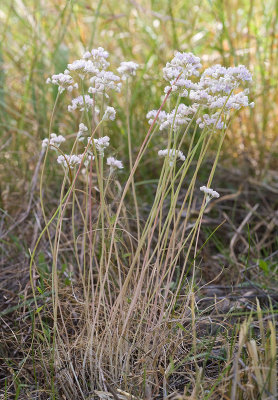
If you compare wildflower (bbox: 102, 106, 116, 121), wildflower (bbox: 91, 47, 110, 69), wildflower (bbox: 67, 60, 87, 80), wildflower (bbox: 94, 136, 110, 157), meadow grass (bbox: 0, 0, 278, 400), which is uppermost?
wildflower (bbox: 91, 47, 110, 69)

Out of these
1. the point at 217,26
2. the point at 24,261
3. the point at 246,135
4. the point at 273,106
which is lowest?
the point at 24,261

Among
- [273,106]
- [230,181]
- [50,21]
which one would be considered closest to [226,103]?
[230,181]

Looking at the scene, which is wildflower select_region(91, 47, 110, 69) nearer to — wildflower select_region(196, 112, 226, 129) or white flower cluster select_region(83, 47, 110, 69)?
white flower cluster select_region(83, 47, 110, 69)

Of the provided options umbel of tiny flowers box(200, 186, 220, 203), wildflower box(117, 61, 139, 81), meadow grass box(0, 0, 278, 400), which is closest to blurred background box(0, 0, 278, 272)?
meadow grass box(0, 0, 278, 400)

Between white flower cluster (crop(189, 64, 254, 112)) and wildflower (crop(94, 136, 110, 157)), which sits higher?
white flower cluster (crop(189, 64, 254, 112))

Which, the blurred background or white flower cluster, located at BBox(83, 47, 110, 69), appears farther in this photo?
the blurred background

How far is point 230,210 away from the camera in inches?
84.9

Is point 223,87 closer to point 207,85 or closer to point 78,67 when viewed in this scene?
point 207,85

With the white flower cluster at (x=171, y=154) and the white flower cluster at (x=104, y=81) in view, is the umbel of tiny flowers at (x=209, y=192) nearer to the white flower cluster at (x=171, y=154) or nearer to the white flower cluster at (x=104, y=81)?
the white flower cluster at (x=171, y=154)

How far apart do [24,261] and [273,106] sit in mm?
1569

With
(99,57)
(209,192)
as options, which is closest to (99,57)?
(99,57)

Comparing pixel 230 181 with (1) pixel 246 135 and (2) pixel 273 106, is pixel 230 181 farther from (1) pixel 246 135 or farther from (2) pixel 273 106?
(2) pixel 273 106

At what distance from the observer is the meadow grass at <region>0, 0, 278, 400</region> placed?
1146mm

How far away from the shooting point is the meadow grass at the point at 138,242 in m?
1.15
